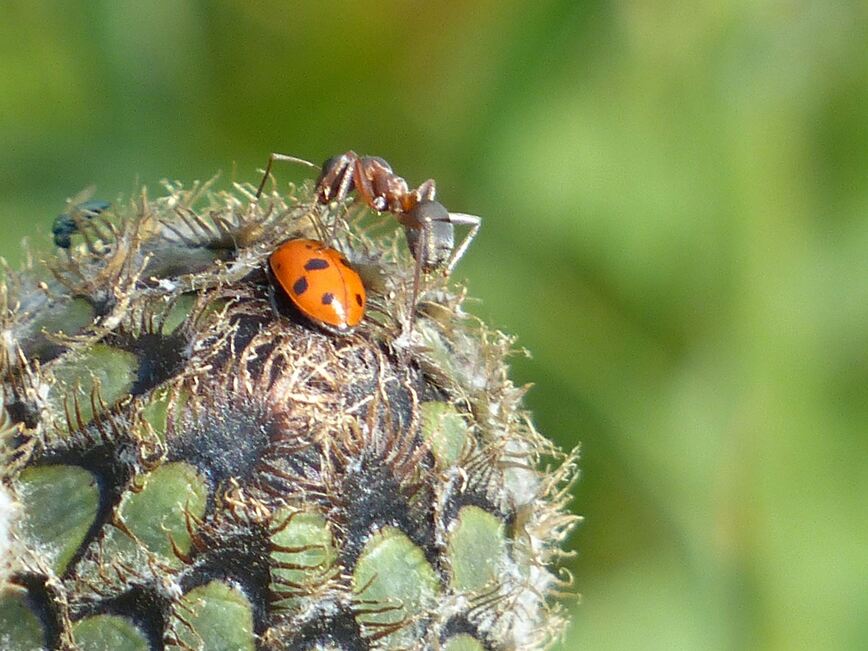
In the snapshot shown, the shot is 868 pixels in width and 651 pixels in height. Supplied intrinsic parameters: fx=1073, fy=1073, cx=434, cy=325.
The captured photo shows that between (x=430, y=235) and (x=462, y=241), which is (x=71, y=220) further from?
(x=462, y=241)

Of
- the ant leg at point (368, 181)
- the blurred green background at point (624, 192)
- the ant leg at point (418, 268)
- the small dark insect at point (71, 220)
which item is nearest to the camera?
the ant leg at point (418, 268)

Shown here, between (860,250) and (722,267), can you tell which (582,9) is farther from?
(860,250)

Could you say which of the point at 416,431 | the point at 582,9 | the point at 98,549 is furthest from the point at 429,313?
the point at 582,9

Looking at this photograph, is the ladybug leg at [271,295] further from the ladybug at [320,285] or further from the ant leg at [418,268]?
the ant leg at [418,268]

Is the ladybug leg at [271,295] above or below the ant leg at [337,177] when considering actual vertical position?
below

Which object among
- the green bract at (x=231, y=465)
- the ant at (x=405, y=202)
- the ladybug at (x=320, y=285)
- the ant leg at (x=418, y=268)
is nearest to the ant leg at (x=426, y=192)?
the ant at (x=405, y=202)

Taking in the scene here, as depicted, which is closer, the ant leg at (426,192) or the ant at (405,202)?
the ant at (405,202)

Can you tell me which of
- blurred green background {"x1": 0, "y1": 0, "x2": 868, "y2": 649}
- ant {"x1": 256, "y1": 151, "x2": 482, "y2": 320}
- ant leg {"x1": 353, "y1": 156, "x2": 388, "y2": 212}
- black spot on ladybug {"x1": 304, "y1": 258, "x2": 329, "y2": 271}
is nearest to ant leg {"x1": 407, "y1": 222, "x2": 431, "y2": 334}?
ant {"x1": 256, "y1": 151, "x2": 482, "y2": 320}
